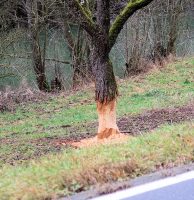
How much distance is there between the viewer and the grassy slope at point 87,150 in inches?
197

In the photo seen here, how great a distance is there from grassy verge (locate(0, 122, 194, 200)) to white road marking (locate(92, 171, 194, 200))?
27 cm

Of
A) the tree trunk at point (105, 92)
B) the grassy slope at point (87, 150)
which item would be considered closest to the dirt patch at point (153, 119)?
the tree trunk at point (105, 92)

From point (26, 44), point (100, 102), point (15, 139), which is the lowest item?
point (15, 139)

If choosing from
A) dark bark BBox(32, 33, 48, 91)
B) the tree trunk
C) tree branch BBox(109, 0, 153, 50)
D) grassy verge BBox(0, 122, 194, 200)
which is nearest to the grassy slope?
grassy verge BBox(0, 122, 194, 200)

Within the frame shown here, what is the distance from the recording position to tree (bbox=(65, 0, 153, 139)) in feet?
30.2

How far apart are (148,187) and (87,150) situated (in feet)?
5.63

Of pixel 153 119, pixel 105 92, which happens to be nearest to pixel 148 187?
pixel 105 92

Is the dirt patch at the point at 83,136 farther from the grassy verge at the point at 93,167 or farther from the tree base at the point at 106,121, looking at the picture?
the grassy verge at the point at 93,167

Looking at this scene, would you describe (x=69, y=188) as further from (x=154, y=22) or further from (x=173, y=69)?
(x=154, y=22)

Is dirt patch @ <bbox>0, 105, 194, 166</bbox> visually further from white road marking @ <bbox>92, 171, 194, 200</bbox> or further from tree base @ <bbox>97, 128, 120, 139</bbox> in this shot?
white road marking @ <bbox>92, 171, 194, 200</bbox>

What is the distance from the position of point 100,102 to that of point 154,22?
43.2 feet

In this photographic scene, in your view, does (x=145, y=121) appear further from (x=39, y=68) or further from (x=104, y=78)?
(x=39, y=68)

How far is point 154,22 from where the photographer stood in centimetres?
2211

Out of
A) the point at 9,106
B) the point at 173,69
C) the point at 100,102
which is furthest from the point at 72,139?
the point at 173,69
